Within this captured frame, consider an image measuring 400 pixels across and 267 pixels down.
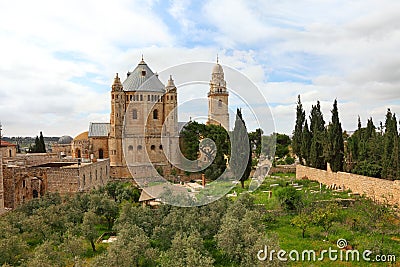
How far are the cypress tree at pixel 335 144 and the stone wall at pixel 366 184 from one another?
1023 millimetres

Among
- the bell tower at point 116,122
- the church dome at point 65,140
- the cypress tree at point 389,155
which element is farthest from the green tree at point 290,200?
the church dome at point 65,140

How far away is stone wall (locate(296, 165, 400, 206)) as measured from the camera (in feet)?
47.1

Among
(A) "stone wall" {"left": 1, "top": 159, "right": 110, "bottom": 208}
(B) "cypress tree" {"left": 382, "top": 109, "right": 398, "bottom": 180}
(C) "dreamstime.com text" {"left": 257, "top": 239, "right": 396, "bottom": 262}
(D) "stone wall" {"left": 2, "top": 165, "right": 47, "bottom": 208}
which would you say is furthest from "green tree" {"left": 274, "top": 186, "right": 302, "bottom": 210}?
(D) "stone wall" {"left": 2, "top": 165, "right": 47, "bottom": 208}

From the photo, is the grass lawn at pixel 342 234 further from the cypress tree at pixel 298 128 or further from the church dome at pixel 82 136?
the church dome at pixel 82 136

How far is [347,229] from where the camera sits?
12.1 metres

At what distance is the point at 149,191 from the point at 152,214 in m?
5.20

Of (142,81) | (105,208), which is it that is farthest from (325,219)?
(142,81)

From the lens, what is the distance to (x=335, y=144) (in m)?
21.6

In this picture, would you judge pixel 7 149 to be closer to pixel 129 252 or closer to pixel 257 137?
pixel 257 137

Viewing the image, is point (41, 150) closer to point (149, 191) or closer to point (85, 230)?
point (149, 191)

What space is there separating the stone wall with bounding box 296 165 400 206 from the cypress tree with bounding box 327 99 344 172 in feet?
3.36

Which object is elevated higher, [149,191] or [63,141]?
[63,141]

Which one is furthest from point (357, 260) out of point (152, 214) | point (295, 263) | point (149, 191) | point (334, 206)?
point (149, 191)

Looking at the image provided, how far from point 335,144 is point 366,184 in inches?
217
